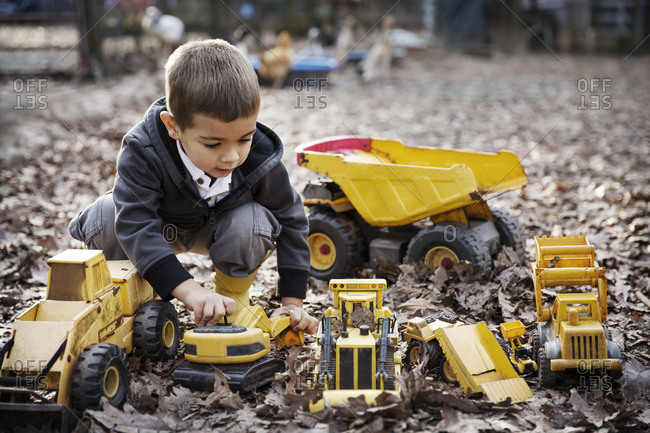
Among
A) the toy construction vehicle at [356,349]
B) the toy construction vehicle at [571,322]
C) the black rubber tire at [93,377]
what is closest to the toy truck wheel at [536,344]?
the toy construction vehicle at [571,322]

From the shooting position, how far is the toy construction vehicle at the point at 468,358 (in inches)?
93.7

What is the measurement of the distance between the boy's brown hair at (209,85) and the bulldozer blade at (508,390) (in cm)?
131

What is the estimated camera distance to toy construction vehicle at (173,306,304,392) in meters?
2.39

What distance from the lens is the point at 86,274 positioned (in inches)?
90.4

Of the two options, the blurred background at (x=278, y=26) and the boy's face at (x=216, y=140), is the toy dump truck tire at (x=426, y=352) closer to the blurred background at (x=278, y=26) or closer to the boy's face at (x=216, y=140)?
the boy's face at (x=216, y=140)

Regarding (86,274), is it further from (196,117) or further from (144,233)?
(196,117)

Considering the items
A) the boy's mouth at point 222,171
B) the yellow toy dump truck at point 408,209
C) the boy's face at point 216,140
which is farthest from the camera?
the yellow toy dump truck at point 408,209

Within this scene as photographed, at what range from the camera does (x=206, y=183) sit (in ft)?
9.03

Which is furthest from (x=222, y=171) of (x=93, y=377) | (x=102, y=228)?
(x=93, y=377)

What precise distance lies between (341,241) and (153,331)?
1.46m

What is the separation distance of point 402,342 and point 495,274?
0.91 metres

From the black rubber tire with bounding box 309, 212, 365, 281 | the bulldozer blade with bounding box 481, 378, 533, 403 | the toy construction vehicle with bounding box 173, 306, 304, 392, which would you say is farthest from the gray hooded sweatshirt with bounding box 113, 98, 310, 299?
the bulldozer blade with bounding box 481, 378, 533, 403

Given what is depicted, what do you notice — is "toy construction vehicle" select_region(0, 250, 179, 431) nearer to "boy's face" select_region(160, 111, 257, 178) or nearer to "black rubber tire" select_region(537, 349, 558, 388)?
"boy's face" select_region(160, 111, 257, 178)

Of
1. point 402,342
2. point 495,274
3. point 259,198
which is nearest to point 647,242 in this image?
point 495,274
